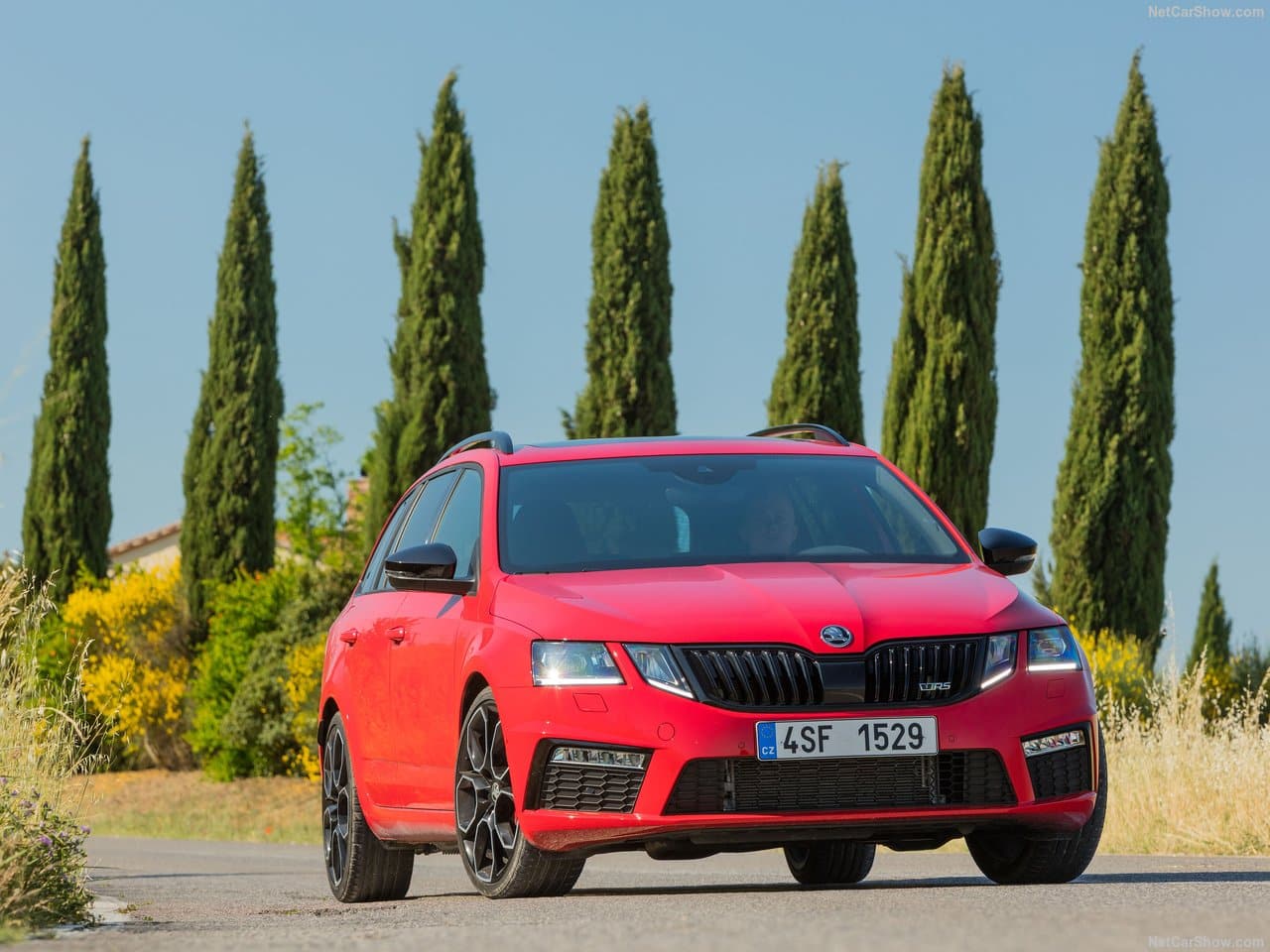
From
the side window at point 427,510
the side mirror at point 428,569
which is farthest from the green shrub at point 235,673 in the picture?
the side mirror at point 428,569

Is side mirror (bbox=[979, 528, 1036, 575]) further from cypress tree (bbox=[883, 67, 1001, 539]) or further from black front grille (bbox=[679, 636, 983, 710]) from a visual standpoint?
cypress tree (bbox=[883, 67, 1001, 539])

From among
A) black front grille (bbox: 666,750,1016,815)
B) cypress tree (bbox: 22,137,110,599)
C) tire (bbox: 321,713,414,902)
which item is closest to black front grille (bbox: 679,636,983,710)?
black front grille (bbox: 666,750,1016,815)

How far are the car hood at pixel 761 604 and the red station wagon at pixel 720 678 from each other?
1 cm

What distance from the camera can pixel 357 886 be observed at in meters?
9.52

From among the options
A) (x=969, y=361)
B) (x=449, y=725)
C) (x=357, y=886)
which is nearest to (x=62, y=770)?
(x=357, y=886)

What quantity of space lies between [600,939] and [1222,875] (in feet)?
14.3

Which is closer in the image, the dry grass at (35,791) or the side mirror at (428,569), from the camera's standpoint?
the dry grass at (35,791)

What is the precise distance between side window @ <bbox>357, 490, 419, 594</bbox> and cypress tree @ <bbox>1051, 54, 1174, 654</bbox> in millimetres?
21806

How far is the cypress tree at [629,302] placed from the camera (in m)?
36.0

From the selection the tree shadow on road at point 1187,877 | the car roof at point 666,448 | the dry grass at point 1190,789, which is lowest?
the dry grass at point 1190,789

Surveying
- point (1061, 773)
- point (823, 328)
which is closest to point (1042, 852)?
point (1061, 773)

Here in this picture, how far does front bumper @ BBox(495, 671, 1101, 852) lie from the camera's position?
7.12 metres

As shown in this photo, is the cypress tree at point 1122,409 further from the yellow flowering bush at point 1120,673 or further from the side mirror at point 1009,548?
the side mirror at point 1009,548

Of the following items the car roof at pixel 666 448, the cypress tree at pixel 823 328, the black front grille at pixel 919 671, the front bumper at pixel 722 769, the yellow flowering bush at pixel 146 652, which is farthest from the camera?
the yellow flowering bush at pixel 146 652
